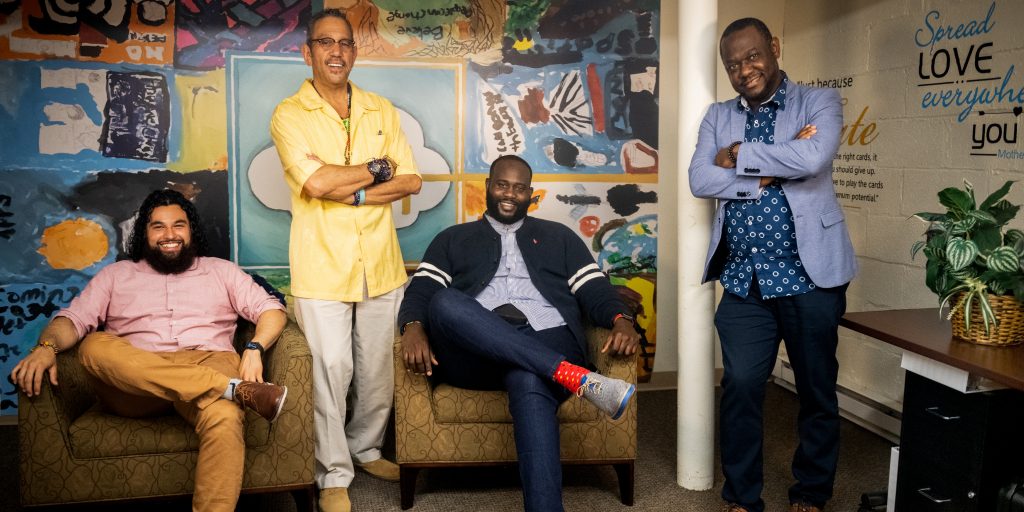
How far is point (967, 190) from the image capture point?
2.61 metres

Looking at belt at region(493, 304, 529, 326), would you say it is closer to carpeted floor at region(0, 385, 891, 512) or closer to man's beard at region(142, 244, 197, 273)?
carpeted floor at region(0, 385, 891, 512)

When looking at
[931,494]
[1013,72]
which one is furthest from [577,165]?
[931,494]

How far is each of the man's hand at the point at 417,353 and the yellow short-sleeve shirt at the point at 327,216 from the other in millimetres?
295

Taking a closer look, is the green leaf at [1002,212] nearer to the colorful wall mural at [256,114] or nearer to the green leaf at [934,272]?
the green leaf at [934,272]

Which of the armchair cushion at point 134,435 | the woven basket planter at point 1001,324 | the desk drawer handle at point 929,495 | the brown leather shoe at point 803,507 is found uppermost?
the woven basket planter at point 1001,324

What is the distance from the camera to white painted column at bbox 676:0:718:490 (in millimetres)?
3270

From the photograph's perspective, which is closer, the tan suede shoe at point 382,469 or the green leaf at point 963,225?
the green leaf at point 963,225

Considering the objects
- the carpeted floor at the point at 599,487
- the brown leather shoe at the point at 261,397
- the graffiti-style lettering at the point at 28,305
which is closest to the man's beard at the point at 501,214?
the carpeted floor at the point at 599,487

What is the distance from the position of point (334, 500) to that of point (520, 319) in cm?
95

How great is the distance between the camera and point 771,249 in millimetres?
2934

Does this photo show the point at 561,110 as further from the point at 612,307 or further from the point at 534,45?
the point at 612,307

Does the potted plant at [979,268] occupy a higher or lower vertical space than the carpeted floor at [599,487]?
higher

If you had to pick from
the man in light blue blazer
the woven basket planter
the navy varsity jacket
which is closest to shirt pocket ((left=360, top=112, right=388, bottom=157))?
the navy varsity jacket

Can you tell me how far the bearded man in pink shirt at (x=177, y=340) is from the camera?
8.86 feet
